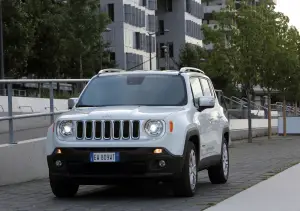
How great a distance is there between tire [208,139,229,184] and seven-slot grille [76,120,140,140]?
2.87 meters

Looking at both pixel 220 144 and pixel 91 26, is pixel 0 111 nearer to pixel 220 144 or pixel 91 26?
pixel 220 144

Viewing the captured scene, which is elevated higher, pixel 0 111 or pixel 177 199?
pixel 0 111

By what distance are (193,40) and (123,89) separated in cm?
8671

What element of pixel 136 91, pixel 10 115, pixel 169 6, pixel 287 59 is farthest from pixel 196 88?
pixel 169 6

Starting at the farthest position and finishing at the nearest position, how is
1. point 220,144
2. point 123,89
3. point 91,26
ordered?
1. point 91,26
2. point 220,144
3. point 123,89

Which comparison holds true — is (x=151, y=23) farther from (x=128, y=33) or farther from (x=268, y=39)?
(x=268, y=39)

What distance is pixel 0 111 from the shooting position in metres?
13.2

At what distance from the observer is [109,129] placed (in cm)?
1002

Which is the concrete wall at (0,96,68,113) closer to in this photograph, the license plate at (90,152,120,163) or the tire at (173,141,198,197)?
the license plate at (90,152,120,163)

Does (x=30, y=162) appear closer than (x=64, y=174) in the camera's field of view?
No

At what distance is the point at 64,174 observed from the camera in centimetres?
1014

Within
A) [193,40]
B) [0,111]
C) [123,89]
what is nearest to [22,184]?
[0,111]

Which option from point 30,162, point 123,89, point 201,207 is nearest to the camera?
point 201,207

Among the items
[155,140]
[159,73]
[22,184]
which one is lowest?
[22,184]
